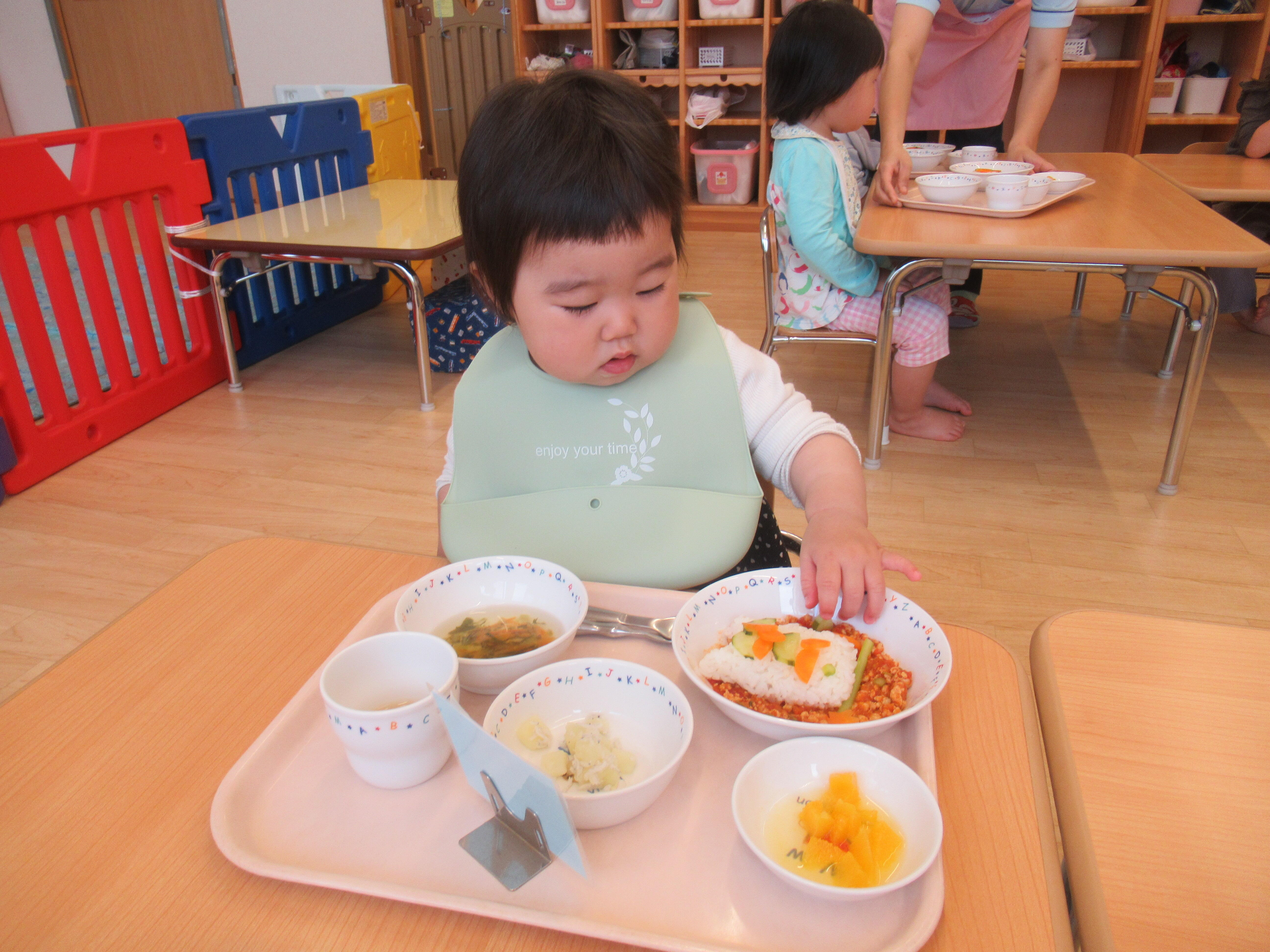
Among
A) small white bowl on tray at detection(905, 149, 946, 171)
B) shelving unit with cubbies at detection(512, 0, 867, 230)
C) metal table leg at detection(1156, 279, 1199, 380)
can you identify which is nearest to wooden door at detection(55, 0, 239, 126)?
shelving unit with cubbies at detection(512, 0, 867, 230)

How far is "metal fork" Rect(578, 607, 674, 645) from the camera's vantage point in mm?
667

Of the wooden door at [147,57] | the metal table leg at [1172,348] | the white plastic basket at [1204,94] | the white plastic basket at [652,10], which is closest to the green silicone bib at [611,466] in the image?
the metal table leg at [1172,348]

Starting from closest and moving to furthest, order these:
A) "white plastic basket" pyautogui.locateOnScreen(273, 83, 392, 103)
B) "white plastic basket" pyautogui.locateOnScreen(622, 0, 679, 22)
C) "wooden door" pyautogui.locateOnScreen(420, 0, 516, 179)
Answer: "white plastic basket" pyautogui.locateOnScreen(273, 83, 392, 103) < "white plastic basket" pyautogui.locateOnScreen(622, 0, 679, 22) < "wooden door" pyautogui.locateOnScreen(420, 0, 516, 179)

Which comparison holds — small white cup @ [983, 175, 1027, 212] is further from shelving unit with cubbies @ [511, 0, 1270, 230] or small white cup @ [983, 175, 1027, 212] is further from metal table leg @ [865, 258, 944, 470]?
shelving unit with cubbies @ [511, 0, 1270, 230]

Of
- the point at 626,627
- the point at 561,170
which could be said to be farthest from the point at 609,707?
the point at 561,170

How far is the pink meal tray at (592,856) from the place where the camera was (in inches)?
17.3

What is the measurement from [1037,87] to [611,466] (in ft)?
6.96

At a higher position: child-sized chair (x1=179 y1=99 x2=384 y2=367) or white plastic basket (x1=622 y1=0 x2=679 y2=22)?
white plastic basket (x1=622 y1=0 x2=679 y2=22)

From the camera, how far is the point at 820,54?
2.02 meters

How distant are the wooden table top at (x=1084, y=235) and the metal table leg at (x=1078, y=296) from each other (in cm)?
124

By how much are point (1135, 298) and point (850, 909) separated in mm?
3593

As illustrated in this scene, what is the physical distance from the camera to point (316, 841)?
50 cm

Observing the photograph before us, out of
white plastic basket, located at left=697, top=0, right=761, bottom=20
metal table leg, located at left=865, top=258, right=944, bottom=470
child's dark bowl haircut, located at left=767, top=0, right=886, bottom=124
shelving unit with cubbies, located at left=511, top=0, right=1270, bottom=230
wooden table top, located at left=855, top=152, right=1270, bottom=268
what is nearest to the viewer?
wooden table top, located at left=855, top=152, right=1270, bottom=268

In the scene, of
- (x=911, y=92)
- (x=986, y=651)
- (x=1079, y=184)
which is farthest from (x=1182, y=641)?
(x=911, y=92)
